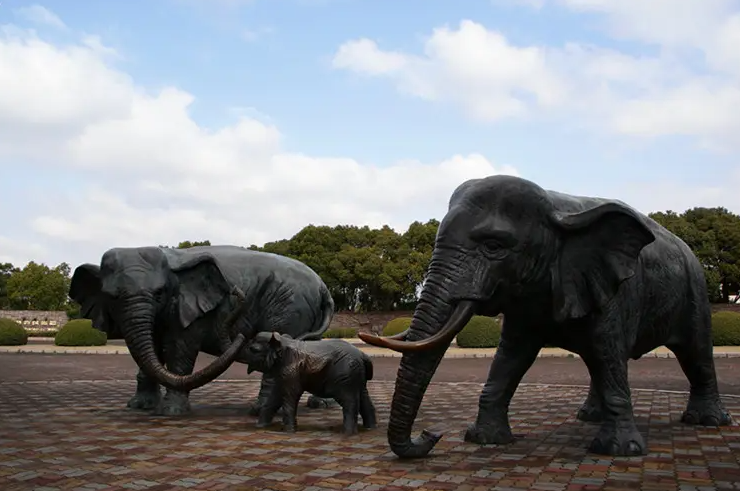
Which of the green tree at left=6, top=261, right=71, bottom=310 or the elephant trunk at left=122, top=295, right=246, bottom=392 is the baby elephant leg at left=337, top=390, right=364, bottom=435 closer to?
the elephant trunk at left=122, top=295, right=246, bottom=392

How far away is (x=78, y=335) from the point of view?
30.3 metres

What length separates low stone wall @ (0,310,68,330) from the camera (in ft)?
159

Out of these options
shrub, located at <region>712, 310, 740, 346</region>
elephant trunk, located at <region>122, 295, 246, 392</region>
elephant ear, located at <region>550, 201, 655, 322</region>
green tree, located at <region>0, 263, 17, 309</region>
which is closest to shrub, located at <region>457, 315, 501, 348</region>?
shrub, located at <region>712, 310, 740, 346</region>

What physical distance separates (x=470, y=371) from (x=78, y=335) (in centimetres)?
2019

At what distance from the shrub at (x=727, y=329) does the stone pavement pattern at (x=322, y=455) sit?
1801 centimetres

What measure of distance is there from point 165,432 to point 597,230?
15.5 ft

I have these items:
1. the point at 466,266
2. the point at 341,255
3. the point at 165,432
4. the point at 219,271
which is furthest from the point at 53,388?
the point at 341,255

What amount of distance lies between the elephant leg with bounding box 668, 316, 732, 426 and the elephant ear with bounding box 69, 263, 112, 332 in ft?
23.6

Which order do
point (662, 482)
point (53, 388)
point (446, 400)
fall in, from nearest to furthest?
point (662, 482) < point (446, 400) < point (53, 388)

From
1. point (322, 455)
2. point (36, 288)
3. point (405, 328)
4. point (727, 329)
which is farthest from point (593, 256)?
point (36, 288)

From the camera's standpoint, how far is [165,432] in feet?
23.1

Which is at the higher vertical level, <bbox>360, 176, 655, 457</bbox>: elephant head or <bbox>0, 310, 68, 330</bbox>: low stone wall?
<bbox>360, 176, 655, 457</bbox>: elephant head

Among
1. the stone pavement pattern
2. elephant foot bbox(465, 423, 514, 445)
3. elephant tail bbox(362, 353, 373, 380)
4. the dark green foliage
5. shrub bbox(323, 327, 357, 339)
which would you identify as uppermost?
the dark green foliage

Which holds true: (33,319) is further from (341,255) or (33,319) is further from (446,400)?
(446,400)
